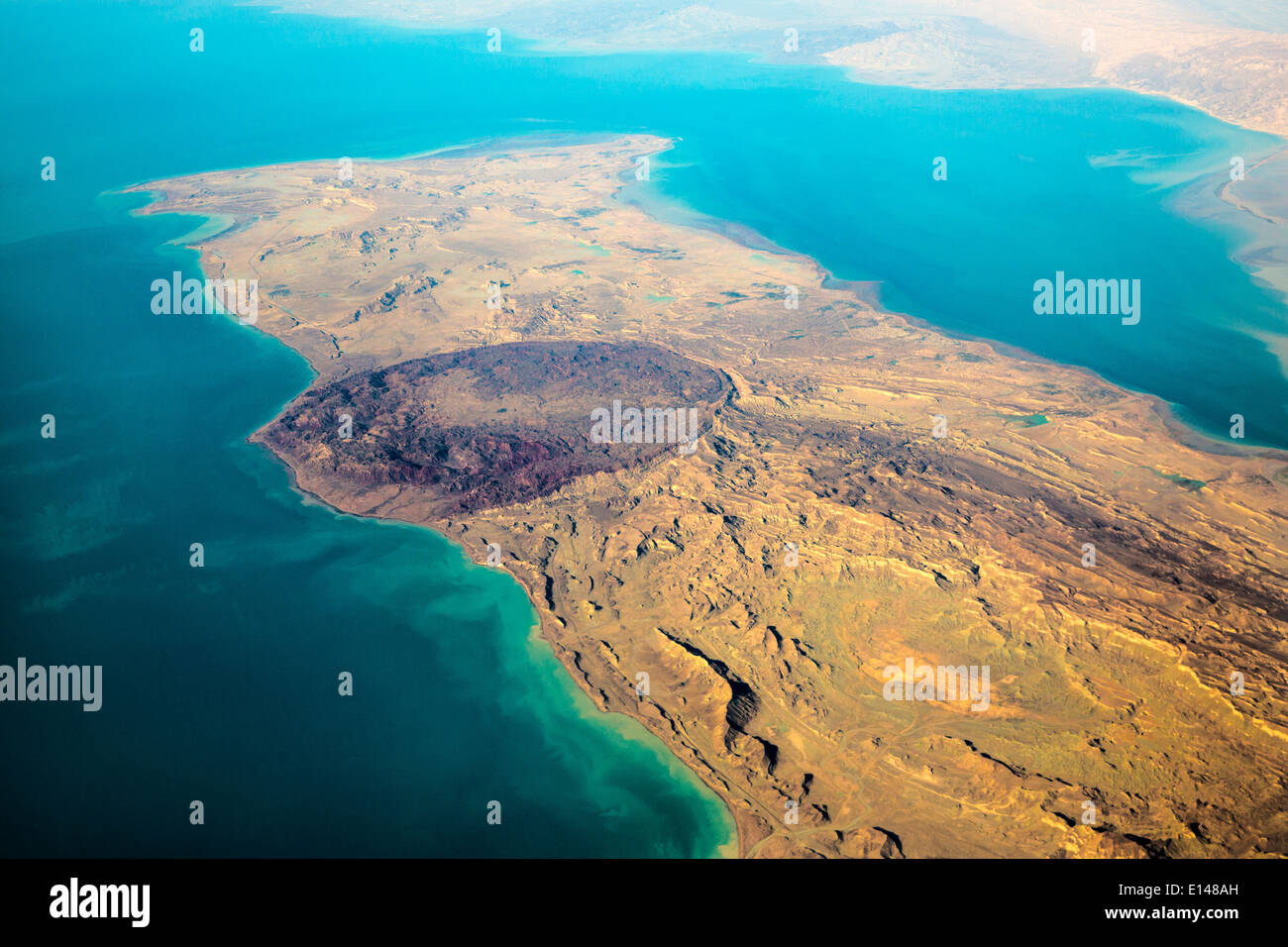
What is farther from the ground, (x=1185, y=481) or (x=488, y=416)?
(x=488, y=416)

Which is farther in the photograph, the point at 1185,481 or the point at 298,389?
the point at 298,389

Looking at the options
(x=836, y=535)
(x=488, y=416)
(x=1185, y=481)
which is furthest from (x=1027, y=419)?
(x=488, y=416)

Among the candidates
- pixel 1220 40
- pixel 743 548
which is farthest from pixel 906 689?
pixel 1220 40

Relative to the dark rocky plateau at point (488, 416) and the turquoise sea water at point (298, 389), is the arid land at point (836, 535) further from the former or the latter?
the turquoise sea water at point (298, 389)

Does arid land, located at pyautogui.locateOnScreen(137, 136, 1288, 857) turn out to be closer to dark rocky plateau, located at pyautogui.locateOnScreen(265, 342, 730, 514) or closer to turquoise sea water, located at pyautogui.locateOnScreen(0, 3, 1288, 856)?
dark rocky plateau, located at pyautogui.locateOnScreen(265, 342, 730, 514)

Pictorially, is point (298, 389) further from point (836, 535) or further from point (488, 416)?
point (836, 535)

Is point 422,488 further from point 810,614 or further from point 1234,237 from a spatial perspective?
point 1234,237

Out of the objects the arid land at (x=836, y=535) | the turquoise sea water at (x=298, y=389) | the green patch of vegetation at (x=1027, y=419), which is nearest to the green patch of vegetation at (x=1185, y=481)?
the arid land at (x=836, y=535)

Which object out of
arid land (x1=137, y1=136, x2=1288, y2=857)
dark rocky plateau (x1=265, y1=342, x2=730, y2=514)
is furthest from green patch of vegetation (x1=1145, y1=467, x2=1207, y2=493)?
dark rocky plateau (x1=265, y1=342, x2=730, y2=514)
